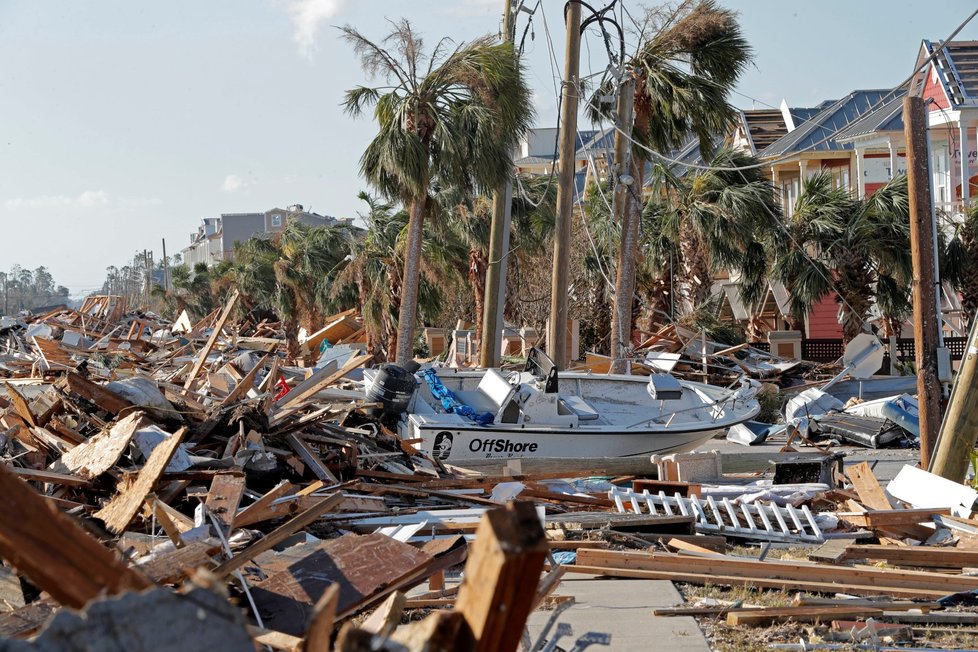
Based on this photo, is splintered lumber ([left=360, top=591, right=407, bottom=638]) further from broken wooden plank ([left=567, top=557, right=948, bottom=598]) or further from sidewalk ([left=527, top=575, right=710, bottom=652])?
broken wooden plank ([left=567, top=557, right=948, bottom=598])

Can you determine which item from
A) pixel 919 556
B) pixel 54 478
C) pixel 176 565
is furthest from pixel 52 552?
pixel 919 556

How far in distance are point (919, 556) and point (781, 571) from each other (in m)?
1.45

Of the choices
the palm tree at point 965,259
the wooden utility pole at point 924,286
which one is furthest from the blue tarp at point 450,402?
the palm tree at point 965,259

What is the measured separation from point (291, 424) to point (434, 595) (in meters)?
4.89

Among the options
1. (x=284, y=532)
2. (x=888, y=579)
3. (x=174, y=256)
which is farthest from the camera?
(x=174, y=256)

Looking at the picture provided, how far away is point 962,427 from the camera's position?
9742 mm

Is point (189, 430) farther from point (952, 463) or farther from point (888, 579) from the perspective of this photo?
point (952, 463)

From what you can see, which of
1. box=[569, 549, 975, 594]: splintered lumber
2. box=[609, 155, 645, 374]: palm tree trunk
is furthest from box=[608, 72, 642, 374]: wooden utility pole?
box=[569, 549, 975, 594]: splintered lumber

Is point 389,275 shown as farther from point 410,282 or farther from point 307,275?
point 307,275

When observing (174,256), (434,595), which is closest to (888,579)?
(434,595)

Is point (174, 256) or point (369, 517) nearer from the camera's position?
point (369, 517)

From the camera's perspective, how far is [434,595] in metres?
5.86

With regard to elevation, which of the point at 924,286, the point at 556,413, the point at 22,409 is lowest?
the point at 556,413

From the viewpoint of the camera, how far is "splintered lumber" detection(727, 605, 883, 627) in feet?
19.2
